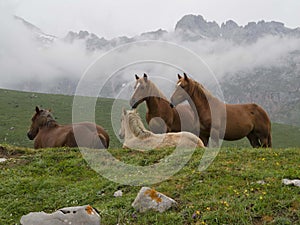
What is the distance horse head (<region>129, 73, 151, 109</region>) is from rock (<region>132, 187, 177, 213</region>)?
23.9 ft

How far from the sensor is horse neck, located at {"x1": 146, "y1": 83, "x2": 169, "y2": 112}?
15109mm

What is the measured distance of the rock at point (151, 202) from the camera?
7223 millimetres

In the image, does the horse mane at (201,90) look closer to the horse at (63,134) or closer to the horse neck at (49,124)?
the horse at (63,134)

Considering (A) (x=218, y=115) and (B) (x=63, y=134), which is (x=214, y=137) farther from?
(B) (x=63, y=134)

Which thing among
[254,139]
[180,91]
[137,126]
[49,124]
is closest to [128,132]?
[137,126]

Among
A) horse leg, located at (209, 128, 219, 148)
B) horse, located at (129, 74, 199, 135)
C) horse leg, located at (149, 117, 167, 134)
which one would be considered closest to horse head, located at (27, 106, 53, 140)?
horse, located at (129, 74, 199, 135)

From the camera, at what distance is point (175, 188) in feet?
27.2

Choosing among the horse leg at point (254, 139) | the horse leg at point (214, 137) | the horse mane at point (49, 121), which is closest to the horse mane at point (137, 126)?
the horse leg at point (214, 137)

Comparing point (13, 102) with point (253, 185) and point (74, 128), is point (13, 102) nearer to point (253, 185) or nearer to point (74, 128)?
point (74, 128)

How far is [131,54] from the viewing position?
10398 mm

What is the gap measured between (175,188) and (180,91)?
6.90m

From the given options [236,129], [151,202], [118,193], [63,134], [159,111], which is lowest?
[63,134]

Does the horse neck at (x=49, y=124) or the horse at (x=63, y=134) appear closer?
the horse at (x=63, y=134)

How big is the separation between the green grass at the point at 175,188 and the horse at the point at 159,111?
10.00ft
